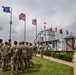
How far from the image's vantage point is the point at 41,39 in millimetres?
98000

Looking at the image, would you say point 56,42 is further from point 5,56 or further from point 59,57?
point 5,56

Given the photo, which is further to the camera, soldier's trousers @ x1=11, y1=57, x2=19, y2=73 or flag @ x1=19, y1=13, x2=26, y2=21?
flag @ x1=19, y1=13, x2=26, y2=21

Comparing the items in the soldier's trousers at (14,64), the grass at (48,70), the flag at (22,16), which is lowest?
the grass at (48,70)

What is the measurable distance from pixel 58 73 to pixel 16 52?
3709 mm

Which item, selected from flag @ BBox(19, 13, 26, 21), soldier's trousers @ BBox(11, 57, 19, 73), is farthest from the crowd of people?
flag @ BBox(19, 13, 26, 21)

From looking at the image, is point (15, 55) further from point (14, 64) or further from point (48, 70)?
point (48, 70)

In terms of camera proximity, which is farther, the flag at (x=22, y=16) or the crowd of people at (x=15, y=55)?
the flag at (x=22, y=16)

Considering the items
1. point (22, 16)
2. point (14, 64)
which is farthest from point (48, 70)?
point (22, 16)

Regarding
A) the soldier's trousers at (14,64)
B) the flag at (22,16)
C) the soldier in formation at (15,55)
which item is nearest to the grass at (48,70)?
the soldier in formation at (15,55)

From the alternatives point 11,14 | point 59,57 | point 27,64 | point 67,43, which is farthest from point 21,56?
point 67,43

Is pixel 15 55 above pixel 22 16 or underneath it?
underneath

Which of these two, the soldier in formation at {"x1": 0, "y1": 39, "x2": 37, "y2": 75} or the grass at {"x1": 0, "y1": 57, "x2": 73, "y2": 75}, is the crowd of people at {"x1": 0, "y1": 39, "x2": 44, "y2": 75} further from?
the grass at {"x1": 0, "y1": 57, "x2": 73, "y2": 75}

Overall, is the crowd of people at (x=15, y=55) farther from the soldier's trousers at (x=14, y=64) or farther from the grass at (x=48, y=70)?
the grass at (x=48, y=70)

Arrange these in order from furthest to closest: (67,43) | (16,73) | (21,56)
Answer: (67,43) < (21,56) < (16,73)
